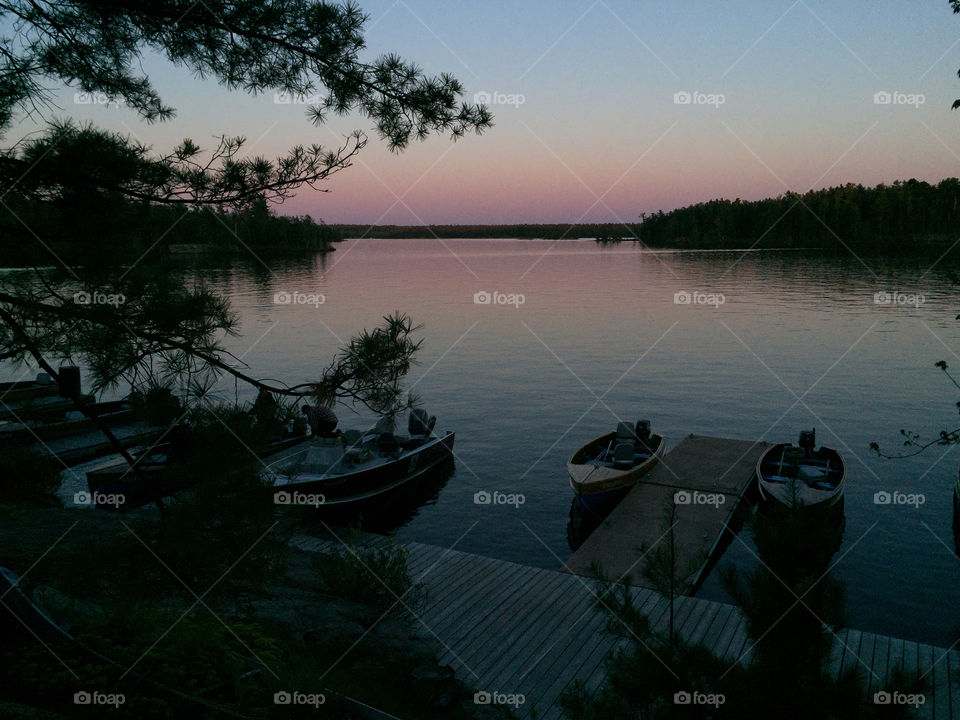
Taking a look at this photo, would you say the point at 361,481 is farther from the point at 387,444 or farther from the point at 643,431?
the point at 643,431

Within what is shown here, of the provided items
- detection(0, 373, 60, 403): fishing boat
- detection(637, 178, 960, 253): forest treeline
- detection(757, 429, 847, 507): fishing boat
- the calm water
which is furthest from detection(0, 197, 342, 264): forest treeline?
detection(637, 178, 960, 253): forest treeline

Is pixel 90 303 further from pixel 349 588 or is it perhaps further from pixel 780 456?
pixel 780 456

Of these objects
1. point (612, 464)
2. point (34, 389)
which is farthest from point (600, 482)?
point (34, 389)

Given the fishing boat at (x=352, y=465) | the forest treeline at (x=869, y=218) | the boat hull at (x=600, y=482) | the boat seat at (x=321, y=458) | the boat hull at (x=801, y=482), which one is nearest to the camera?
the boat hull at (x=801, y=482)

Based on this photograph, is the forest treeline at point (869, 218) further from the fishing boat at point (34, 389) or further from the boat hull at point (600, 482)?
the fishing boat at point (34, 389)

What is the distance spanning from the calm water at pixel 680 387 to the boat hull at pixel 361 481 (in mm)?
1395

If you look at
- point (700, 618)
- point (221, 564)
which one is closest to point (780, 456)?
point (700, 618)

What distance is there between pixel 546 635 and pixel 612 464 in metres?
9.99

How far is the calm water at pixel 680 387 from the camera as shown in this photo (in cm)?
1745

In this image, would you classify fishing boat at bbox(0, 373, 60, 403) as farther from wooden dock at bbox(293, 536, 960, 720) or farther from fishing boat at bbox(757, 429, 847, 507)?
fishing boat at bbox(757, 429, 847, 507)

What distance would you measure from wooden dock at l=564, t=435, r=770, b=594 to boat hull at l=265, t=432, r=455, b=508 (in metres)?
6.92

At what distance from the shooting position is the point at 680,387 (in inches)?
1347

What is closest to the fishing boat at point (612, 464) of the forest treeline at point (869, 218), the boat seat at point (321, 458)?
the boat seat at point (321, 458)

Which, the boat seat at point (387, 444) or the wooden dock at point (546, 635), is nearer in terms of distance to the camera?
the wooden dock at point (546, 635)
